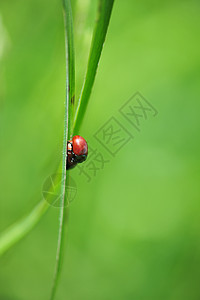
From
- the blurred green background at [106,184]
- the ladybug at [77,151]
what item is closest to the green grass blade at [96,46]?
the ladybug at [77,151]

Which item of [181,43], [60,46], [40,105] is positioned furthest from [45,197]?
[181,43]

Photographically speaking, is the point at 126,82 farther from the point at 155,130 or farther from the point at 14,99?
the point at 14,99
